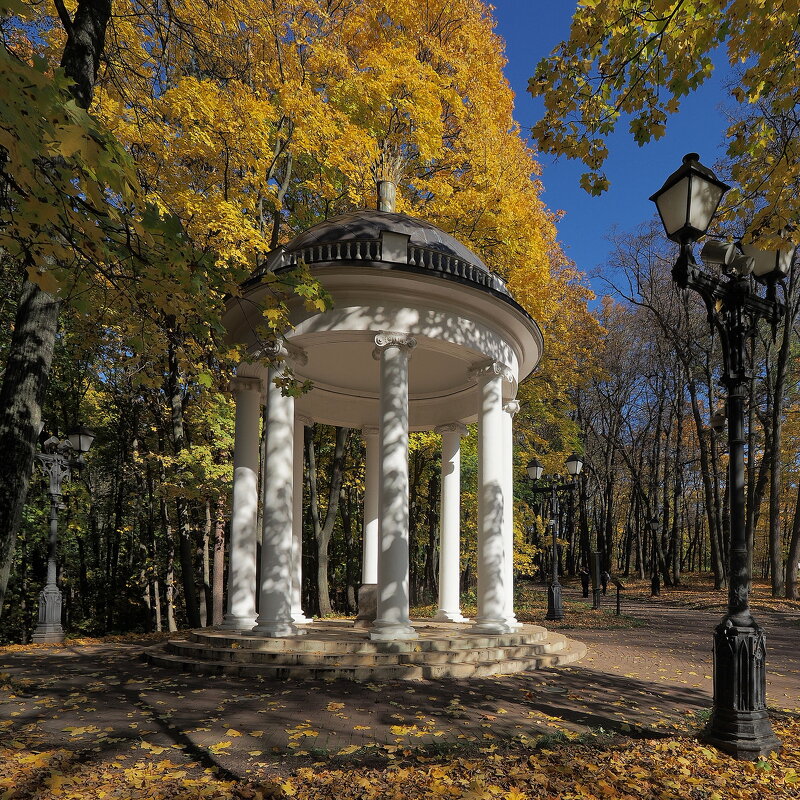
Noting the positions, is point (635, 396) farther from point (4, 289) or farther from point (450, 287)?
point (4, 289)

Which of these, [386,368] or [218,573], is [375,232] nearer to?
[386,368]

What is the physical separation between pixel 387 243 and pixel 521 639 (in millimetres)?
7942

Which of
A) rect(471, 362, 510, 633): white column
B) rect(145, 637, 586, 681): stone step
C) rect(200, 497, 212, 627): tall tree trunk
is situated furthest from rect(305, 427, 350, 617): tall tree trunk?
rect(145, 637, 586, 681): stone step

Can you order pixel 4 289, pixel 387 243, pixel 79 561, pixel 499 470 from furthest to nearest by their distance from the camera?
pixel 79 561, pixel 4 289, pixel 499 470, pixel 387 243

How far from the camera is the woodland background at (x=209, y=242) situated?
17.3 feet

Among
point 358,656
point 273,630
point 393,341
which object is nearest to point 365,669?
point 358,656

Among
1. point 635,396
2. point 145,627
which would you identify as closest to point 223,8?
point 145,627

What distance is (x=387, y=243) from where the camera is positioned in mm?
11641

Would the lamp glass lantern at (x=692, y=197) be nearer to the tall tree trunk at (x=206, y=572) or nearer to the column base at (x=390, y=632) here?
the column base at (x=390, y=632)

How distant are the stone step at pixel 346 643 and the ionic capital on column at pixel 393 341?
502cm

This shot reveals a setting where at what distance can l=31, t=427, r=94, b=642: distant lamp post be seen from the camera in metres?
16.7

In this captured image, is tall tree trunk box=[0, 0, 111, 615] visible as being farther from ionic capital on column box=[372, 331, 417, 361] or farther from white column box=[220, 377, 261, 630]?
white column box=[220, 377, 261, 630]

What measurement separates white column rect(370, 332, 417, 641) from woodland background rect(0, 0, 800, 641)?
2.63 m

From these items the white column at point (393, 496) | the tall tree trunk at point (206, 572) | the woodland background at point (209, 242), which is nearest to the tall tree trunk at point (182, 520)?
the woodland background at point (209, 242)
